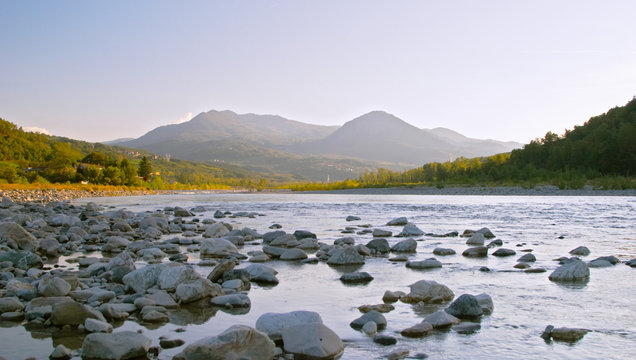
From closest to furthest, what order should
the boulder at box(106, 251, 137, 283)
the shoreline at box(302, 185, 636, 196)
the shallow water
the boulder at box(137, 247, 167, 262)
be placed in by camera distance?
1. the shallow water
2. the boulder at box(106, 251, 137, 283)
3. the boulder at box(137, 247, 167, 262)
4. the shoreline at box(302, 185, 636, 196)

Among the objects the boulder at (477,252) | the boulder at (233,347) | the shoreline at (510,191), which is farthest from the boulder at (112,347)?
the shoreline at (510,191)

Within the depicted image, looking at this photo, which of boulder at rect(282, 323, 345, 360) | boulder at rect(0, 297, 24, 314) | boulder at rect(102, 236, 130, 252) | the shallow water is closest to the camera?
boulder at rect(282, 323, 345, 360)

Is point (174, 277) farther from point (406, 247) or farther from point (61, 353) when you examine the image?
point (406, 247)

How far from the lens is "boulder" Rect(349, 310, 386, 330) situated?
5.81 m

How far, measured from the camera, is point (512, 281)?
8.52 metres

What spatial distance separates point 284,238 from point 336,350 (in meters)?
9.01

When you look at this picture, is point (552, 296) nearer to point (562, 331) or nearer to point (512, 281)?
point (512, 281)

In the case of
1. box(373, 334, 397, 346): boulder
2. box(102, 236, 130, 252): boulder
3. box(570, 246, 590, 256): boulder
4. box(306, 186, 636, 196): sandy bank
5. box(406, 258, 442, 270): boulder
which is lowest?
box(102, 236, 130, 252): boulder

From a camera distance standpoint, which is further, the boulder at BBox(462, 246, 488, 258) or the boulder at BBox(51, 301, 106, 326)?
the boulder at BBox(462, 246, 488, 258)

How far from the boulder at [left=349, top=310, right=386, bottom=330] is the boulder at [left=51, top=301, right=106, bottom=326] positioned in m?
3.34

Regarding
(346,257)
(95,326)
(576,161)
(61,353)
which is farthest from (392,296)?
(576,161)

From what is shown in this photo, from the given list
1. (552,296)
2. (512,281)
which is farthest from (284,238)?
(552,296)

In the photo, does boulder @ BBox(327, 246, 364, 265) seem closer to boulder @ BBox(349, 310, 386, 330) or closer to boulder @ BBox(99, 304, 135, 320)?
boulder @ BBox(349, 310, 386, 330)

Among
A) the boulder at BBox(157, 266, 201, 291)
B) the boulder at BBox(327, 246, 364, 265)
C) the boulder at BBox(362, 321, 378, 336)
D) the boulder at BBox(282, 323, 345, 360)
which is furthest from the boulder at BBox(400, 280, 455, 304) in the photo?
the boulder at BBox(157, 266, 201, 291)
